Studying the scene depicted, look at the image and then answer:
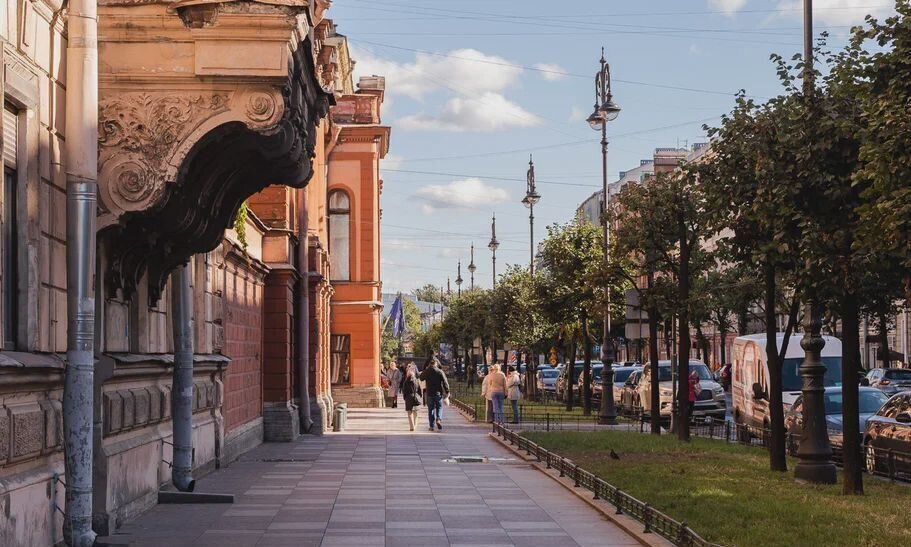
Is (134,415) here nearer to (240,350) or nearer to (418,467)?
(418,467)

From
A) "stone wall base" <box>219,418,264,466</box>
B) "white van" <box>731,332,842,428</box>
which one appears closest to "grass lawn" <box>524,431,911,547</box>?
"white van" <box>731,332,842,428</box>

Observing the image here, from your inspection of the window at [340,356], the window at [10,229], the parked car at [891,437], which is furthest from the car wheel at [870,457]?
the window at [340,356]

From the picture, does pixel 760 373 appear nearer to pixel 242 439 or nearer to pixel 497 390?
pixel 497 390

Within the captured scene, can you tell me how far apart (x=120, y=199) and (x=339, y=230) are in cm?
4229

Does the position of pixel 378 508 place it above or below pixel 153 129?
below

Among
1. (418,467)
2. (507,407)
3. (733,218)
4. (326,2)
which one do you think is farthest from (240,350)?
(507,407)

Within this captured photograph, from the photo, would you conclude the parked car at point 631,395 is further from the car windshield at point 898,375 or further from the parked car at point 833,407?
the parked car at point 833,407

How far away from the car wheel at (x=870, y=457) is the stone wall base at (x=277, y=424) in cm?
1353

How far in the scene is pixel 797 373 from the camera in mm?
34781

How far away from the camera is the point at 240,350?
27828mm

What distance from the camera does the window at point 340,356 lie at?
55.6 m

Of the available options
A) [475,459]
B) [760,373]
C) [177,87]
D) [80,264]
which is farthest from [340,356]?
[80,264]

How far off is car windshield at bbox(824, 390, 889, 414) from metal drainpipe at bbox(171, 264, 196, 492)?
1381 centimetres

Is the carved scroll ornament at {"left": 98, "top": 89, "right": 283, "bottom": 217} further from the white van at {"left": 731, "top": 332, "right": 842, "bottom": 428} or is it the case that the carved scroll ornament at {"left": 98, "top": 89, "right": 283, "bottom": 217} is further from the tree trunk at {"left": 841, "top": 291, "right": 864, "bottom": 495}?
the white van at {"left": 731, "top": 332, "right": 842, "bottom": 428}
